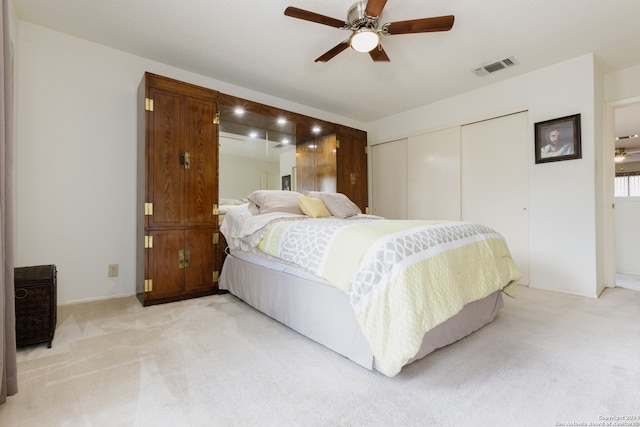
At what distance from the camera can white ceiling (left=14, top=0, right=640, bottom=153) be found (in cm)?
224

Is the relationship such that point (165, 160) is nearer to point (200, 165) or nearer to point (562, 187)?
point (200, 165)

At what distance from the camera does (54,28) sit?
8.33 ft

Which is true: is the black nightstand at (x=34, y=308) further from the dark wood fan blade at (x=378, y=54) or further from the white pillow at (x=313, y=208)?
the dark wood fan blade at (x=378, y=54)

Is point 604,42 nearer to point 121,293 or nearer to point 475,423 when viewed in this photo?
point 475,423

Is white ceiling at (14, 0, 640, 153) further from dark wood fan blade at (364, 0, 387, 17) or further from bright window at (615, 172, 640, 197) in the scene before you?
bright window at (615, 172, 640, 197)

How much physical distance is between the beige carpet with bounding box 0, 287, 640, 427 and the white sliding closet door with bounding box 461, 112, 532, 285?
1.43 metres

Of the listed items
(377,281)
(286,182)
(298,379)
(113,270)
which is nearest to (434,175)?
(286,182)

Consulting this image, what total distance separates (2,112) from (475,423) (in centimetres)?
226

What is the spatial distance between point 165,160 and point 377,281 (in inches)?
90.7

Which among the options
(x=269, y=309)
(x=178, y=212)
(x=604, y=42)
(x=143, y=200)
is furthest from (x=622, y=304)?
(x=143, y=200)

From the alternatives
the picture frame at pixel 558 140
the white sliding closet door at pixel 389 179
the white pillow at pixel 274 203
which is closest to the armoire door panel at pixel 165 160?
the white pillow at pixel 274 203

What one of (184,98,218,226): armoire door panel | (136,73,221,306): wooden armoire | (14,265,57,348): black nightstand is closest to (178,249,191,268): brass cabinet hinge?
(136,73,221,306): wooden armoire

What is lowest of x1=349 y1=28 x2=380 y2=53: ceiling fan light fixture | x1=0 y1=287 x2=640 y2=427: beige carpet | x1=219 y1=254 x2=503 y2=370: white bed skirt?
x1=0 y1=287 x2=640 y2=427: beige carpet

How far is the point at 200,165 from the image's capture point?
9.53 ft
